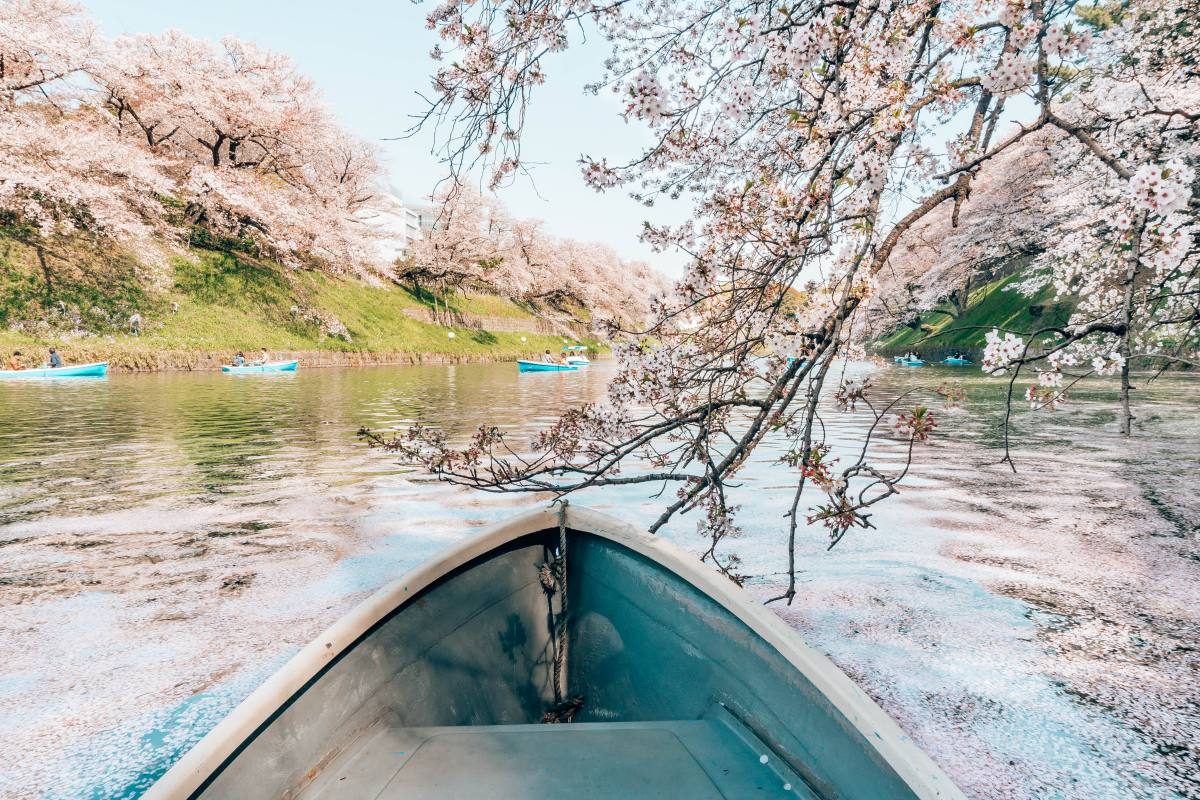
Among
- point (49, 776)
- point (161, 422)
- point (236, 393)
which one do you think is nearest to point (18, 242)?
point (236, 393)

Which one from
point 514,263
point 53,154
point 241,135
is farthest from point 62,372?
point 514,263

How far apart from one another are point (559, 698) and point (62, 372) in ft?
71.9

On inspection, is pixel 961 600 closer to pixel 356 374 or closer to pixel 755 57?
pixel 755 57

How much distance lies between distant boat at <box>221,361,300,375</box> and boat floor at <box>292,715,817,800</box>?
23346 mm

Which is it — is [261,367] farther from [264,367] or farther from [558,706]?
[558,706]

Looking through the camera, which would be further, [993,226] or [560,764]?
[993,226]

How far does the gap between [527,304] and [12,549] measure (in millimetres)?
44761

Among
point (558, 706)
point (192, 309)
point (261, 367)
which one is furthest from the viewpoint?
point (192, 309)

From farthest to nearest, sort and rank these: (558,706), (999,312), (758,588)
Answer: (999,312) < (758,588) < (558,706)

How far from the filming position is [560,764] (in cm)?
193

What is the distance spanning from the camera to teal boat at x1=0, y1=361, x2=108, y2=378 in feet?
57.4

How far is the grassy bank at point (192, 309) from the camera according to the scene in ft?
67.5

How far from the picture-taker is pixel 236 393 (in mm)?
15812

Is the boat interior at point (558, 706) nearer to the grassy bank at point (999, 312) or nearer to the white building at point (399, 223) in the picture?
the grassy bank at point (999, 312)
